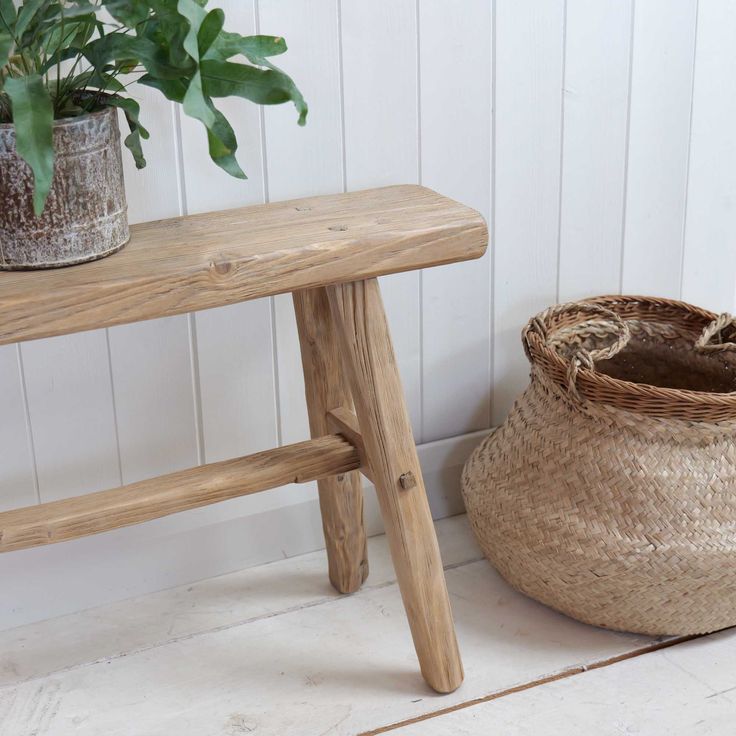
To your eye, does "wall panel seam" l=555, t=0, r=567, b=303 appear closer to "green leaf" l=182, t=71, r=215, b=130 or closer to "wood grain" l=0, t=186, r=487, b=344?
"wood grain" l=0, t=186, r=487, b=344

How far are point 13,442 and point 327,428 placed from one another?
40 centimetres

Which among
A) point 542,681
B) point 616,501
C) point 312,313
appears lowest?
point 542,681

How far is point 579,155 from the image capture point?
1514mm

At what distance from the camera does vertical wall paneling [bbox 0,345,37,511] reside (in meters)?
1.30

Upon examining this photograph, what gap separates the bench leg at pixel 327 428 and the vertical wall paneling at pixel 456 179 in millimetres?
219

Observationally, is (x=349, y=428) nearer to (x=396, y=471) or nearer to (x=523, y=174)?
(x=396, y=471)

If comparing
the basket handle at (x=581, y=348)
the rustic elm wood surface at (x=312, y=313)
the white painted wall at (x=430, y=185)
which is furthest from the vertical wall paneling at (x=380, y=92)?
the basket handle at (x=581, y=348)

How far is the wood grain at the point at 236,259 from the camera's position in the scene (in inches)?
38.2

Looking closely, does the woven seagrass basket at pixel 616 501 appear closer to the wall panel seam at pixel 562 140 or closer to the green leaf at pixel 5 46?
the wall panel seam at pixel 562 140

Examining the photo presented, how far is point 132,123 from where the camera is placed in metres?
1.09

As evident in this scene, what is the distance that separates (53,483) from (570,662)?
0.70 m

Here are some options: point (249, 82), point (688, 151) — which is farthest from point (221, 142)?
point (688, 151)

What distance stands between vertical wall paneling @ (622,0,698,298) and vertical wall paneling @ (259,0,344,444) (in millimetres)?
461

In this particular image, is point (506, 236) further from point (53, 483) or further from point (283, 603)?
point (53, 483)
